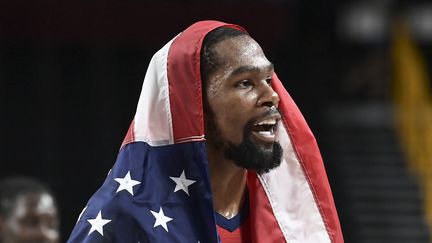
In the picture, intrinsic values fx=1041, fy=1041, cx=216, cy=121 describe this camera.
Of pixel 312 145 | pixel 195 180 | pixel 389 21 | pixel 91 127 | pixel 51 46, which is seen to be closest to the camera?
pixel 195 180

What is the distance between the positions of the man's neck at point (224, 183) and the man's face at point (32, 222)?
1.98 metres

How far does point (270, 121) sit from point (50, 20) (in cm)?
759

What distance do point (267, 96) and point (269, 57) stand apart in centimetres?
784

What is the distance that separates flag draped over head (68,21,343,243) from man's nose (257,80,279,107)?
0.16m

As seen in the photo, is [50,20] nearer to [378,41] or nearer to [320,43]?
[320,43]

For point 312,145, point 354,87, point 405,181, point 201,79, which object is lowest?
point 405,181

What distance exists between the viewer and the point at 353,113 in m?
11.1

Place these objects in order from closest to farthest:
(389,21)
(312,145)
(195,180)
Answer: (195,180) < (312,145) < (389,21)

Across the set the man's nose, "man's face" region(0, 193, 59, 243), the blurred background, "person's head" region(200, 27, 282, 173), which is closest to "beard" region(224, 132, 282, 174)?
"person's head" region(200, 27, 282, 173)

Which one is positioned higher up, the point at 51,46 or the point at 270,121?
the point at 270,121

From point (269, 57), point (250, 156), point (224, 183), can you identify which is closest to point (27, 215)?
point (224, 183)

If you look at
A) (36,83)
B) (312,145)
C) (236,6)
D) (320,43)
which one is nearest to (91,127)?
(36,83)

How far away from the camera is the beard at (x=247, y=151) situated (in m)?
2.79

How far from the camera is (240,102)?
276 cm
